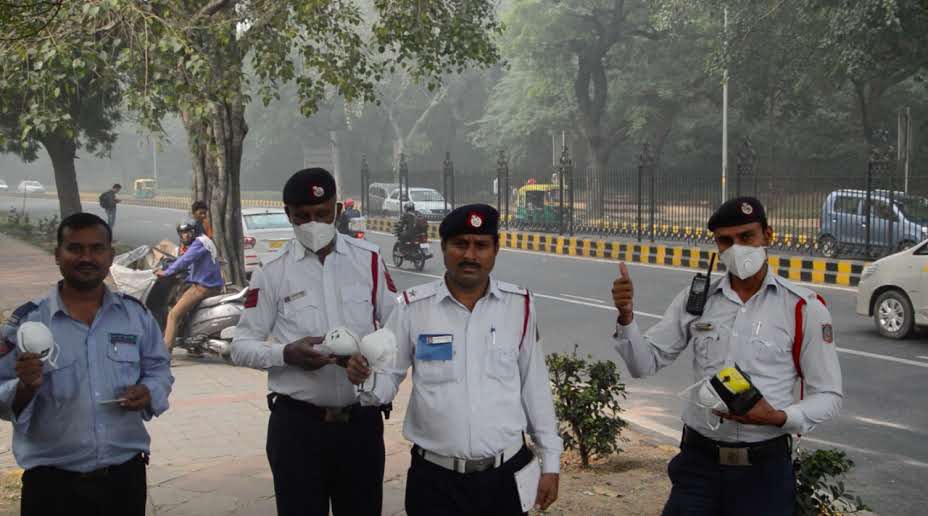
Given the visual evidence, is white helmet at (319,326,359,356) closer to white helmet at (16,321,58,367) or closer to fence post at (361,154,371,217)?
white helmet at (16,321,58,367)

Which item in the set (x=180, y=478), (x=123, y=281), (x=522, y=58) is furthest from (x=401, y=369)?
(x=522, y=58)

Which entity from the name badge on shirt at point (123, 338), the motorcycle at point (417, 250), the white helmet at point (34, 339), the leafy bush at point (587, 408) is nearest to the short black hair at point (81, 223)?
the name badge on shirt at point (123, 338)

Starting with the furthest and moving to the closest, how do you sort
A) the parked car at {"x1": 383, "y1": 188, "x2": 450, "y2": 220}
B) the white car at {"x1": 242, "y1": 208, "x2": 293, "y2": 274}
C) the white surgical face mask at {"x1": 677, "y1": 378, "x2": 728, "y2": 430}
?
the parked car at {"x1": 383, "y1": 188, "x2": 450, "y2": 220} < the white car at {"x1": 242, "y1": 208, "x2": 293, "y2": 274} < the white surgical face mask at {"x1": 677, "y1": 378, "x2": 728, "y2": 430}

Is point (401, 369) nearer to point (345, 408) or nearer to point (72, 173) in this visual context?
point (345, 408)

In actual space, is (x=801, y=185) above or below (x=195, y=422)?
above

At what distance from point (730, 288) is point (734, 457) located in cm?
60

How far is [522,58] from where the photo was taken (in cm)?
4184

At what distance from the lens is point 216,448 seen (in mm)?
7012

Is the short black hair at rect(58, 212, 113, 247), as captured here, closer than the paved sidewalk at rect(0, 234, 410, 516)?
Yes

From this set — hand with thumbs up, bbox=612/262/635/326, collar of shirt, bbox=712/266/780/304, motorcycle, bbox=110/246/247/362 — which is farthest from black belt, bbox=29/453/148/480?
motorcycle, bbox=110/246/247/362

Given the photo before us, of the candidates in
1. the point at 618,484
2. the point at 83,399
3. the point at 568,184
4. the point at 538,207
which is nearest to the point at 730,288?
the point at 83,399

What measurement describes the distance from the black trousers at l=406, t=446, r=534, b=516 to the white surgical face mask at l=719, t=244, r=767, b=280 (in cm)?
103

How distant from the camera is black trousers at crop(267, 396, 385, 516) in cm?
386

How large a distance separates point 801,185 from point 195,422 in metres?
16.1
